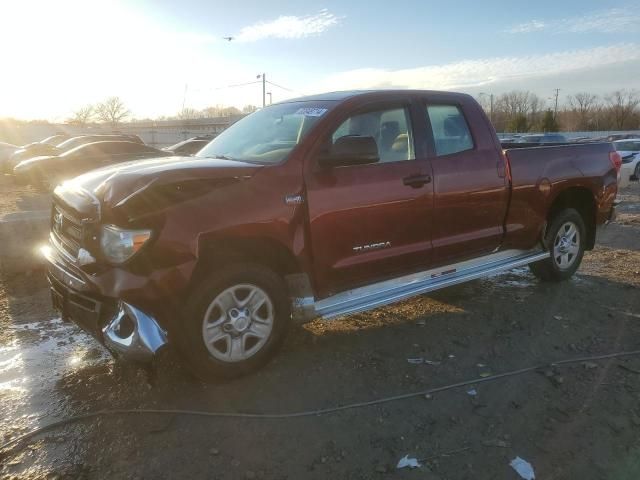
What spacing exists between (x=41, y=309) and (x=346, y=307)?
3.15 m

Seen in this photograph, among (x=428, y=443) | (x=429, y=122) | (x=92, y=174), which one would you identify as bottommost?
(x=428, y=443)

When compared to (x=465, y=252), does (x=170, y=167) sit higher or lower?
higher

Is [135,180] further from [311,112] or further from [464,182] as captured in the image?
[464,182]

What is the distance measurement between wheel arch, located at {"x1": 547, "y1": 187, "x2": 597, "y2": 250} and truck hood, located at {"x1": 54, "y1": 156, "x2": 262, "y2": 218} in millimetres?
3581

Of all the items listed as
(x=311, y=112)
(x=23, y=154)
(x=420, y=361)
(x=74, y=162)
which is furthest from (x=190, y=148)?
(x=23, y=154)

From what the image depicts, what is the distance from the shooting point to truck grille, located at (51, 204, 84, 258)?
131 inches

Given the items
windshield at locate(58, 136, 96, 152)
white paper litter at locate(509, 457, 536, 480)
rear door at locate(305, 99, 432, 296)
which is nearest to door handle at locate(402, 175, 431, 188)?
rear door at locate(305, 99, 432, 296)

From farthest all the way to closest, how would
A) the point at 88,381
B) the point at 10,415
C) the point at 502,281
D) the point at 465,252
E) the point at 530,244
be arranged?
the point at 502,281 → the point at 530,244 → the point at 465,252 → the point at 88,381 → the point at 10,415

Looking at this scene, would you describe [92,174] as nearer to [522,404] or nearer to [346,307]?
[346,307]

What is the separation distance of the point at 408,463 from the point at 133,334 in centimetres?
172

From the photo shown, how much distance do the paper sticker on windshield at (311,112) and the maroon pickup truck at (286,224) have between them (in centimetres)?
1

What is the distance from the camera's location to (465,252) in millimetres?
4660

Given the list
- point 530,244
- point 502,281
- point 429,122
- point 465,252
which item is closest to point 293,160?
point 429,122

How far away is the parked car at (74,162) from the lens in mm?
14195
